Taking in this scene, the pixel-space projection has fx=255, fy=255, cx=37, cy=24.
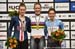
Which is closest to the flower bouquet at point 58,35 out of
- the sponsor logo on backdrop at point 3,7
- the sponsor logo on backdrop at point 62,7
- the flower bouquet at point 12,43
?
the flower bouquet at point 12,43

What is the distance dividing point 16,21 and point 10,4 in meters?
1.99

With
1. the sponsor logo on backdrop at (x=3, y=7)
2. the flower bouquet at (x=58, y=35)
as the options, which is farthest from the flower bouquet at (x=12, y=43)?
the sponsor logo on backdrop at (x=3, y=7)

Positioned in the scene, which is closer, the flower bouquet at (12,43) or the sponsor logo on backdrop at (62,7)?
the flower bouquet at (12,43)

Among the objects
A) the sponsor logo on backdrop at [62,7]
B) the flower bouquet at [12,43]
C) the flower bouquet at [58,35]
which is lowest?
the flower bouquet at [12,43]

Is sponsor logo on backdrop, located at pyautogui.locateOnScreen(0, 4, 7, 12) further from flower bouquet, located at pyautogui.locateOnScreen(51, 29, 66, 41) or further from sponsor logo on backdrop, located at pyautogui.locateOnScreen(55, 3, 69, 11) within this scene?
flower bouquet, located at pyautogui.locateOnScreen(51, 29, 66, 41)

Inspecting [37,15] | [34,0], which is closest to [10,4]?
[34,0]

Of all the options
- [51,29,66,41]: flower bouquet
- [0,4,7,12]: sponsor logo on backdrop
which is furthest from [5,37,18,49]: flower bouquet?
[0,4,7,12]: sponsor logo on backdrop

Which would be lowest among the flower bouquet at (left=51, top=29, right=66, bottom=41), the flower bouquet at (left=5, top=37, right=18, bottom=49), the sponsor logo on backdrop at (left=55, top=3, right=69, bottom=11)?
the flower bouquet at (left=5, top=37, right=18, bottom=49)

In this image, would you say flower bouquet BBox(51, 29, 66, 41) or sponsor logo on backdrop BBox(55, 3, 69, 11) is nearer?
flower bouquet BBox(51, 29, 66, 41)

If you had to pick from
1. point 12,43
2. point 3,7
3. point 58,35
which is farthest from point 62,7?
point 12,43

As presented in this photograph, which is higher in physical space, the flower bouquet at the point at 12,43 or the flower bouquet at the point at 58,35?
the flower bouquet at the point at 58,35

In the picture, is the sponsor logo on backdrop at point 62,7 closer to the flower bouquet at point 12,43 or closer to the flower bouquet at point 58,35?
the flower bouquet at point 58,35

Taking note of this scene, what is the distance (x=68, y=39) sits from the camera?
651 cm

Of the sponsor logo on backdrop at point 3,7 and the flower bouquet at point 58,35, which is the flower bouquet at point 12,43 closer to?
the flower bouquet at point 58,35
